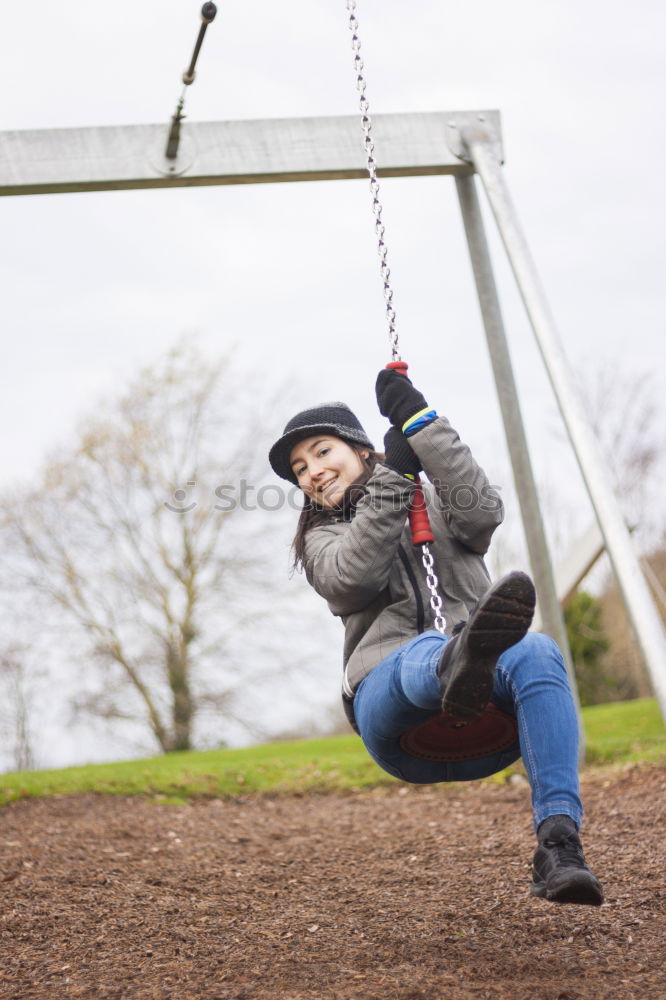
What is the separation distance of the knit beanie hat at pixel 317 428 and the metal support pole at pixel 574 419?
3.51 feet

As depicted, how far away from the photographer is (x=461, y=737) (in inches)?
105

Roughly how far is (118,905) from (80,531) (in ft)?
36.3

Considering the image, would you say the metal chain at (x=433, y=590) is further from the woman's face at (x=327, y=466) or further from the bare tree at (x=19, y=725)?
the bare tree at (x=19, y=725)

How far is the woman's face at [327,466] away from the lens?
3.13 m

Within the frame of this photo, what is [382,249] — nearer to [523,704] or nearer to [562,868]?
[523,704]

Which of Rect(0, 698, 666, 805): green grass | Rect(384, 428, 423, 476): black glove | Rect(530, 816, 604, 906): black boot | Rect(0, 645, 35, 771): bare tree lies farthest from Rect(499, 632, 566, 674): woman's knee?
Rect(0, 645, 35, 771): bare tree

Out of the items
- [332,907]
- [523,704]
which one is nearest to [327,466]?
[523,704]

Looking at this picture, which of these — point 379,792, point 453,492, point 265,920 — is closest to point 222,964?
point 265,920

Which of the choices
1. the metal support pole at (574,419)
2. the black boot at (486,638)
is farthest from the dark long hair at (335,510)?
the metal support pole at (574,419)

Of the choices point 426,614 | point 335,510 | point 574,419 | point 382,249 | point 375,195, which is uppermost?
point 375,195

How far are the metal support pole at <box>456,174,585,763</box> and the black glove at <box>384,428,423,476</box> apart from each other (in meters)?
2.47

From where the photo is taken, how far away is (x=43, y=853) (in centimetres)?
434

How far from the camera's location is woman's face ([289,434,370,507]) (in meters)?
3.13

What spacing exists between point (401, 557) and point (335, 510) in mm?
312
